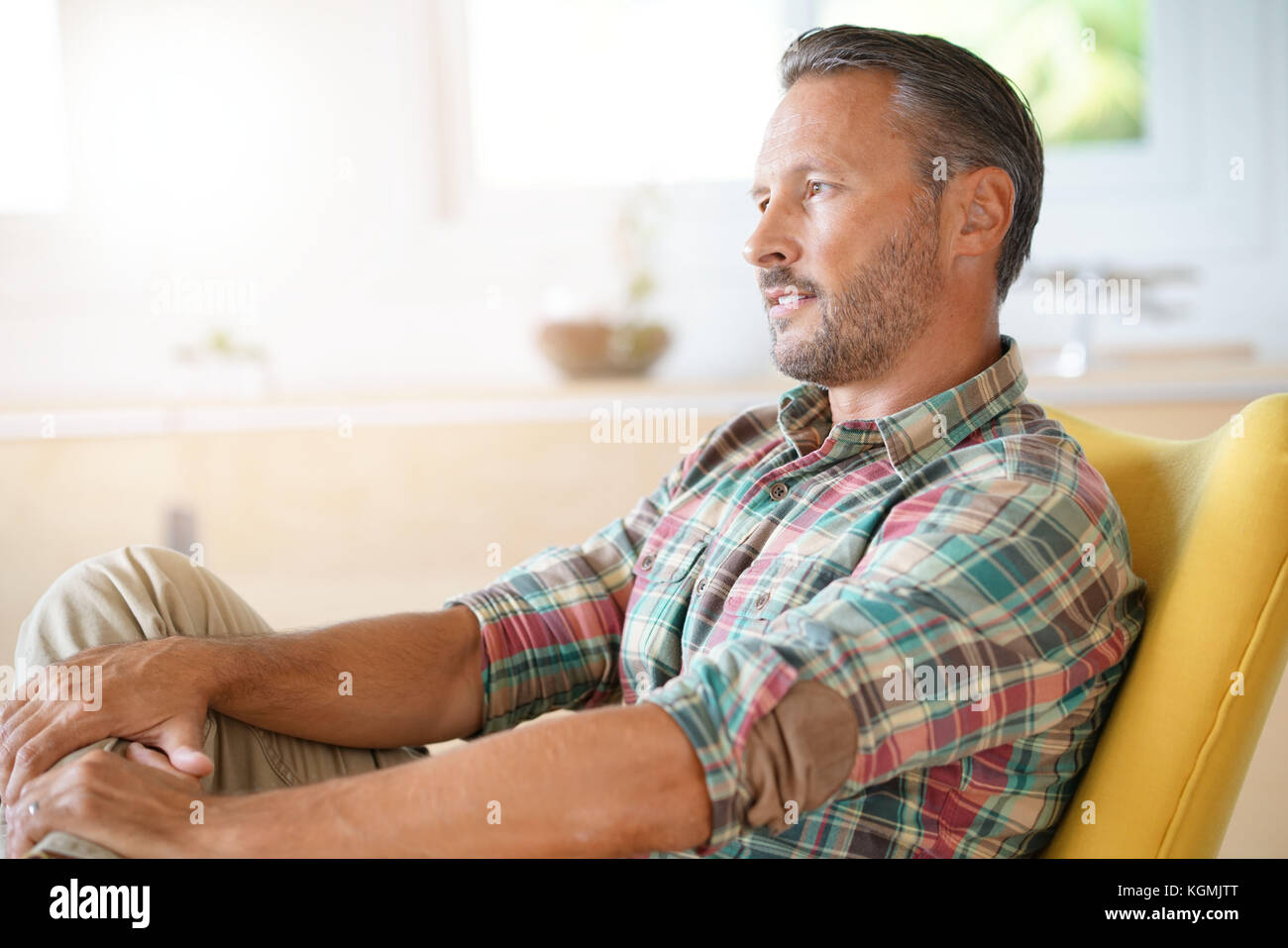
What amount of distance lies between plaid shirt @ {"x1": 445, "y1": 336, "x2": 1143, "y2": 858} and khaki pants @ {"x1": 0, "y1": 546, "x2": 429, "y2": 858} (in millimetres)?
201

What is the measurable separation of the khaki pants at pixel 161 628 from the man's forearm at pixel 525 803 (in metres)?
0.33

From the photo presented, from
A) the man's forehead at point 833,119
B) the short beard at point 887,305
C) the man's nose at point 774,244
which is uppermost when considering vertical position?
the man's forehead at point 833,119

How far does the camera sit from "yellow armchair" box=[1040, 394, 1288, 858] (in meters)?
0.98

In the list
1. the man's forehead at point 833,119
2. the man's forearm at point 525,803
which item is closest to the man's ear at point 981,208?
the man's forehead at point 833,119

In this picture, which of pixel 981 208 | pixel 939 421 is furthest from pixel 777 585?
pixel 981 208

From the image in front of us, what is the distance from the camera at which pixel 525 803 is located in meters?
0.85

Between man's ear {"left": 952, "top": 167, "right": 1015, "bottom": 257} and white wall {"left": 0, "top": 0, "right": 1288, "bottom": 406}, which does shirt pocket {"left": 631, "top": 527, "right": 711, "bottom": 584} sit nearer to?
man's ear {"left": 952, "top": 167, "right": 1015, "bottom": 257}

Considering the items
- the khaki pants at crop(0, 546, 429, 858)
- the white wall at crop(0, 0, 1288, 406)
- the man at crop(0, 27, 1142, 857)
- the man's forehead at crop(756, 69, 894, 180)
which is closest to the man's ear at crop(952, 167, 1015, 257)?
the man at crop(0, 27, 1142, 857)

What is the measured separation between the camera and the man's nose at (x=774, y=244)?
125cm

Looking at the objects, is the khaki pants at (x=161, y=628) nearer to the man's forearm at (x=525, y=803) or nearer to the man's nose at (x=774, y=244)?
the man's forearm at (x=525, y=803)

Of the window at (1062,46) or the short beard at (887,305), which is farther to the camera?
the window at (1062,46)

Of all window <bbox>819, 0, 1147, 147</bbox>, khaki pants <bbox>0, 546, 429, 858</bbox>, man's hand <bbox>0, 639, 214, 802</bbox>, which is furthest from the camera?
window <bbox>819, 0, 1147, 147</bbox>
